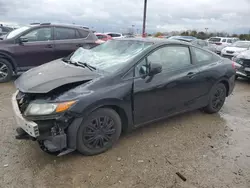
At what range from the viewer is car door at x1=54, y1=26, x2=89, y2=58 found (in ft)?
23.8

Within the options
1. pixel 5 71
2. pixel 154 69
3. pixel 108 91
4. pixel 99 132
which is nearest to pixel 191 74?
pixel 154 69

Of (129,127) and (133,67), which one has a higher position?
(133,67)

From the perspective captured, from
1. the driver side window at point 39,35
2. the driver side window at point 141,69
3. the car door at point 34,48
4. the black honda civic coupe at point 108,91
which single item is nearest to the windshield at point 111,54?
the black honda civic coupe at point 108,91

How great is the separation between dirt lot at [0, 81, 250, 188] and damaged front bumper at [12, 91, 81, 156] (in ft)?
1.00

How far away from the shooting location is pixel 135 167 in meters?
3.01

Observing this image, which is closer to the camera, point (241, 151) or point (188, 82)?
point (241, 151)

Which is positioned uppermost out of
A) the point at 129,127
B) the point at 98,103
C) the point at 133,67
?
the point at 133,67

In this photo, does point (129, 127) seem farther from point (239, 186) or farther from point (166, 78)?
point (239, 186)

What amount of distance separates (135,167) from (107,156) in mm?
437

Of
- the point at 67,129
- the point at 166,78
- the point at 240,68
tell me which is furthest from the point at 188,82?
the point at 240,68

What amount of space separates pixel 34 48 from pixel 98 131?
185 inches

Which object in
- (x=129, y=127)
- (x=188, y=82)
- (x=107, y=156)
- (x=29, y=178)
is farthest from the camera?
(x=188, y=82)

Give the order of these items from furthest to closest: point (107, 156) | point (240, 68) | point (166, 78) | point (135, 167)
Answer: point (240, 68)
point (166, 78)
point (107, 156)
point (135, 167)

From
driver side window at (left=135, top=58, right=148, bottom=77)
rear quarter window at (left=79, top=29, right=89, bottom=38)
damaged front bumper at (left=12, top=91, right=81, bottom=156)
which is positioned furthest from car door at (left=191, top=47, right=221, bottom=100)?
rear quarter window at (left=79, top=29, right=89, bottom=38)
